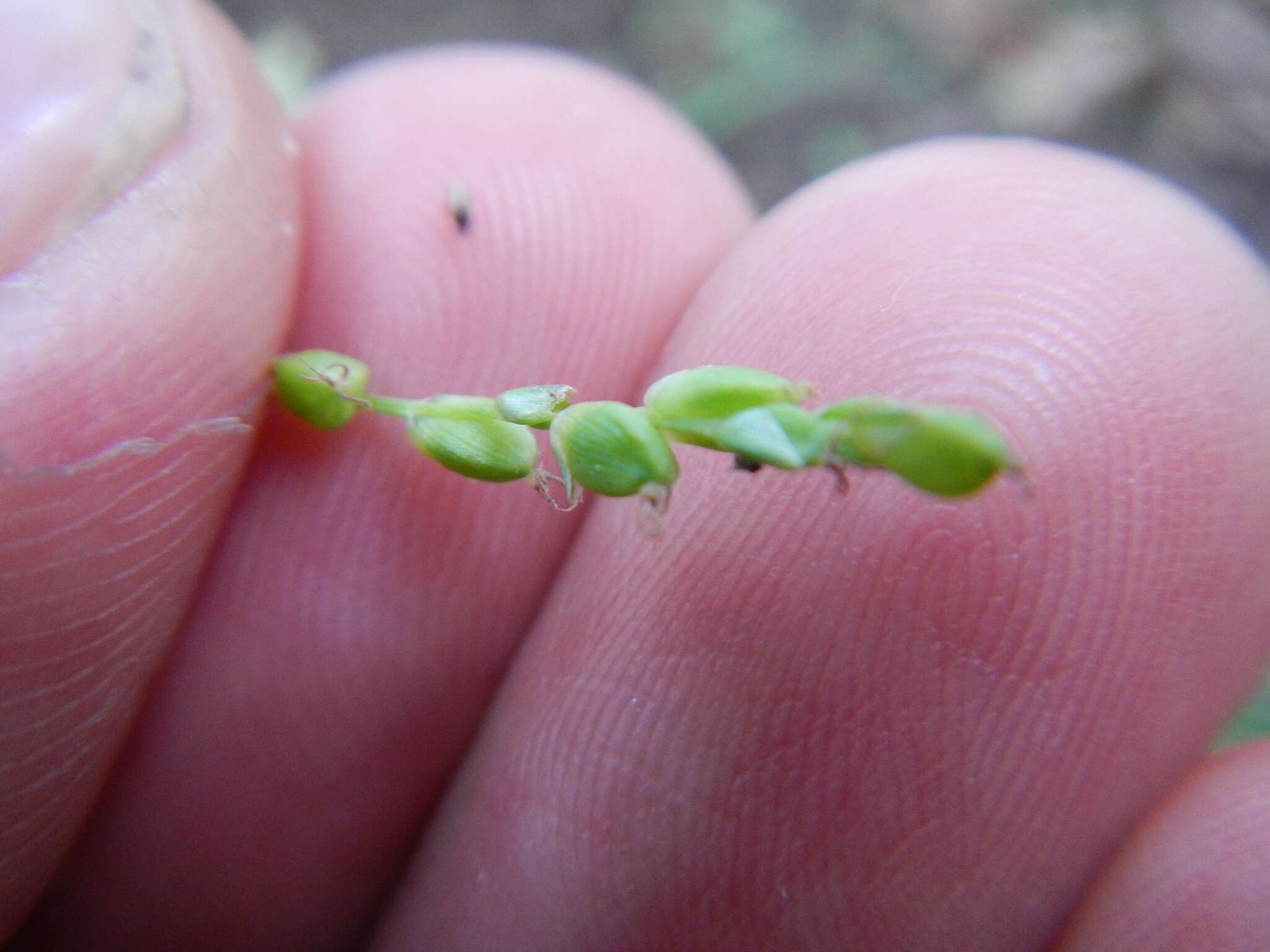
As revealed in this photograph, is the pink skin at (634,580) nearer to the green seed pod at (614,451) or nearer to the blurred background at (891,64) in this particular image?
the green seed pod at (614,451)

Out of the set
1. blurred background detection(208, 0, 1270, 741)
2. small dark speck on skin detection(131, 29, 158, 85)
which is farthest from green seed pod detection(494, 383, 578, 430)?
blurred background detection(208, 0, 1270, 741)

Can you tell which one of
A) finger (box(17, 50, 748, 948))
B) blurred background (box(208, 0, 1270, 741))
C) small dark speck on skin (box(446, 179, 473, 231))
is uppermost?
blurred background (box(208, 0, 1270, 741))

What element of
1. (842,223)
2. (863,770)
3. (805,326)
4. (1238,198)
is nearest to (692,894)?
(863,770)

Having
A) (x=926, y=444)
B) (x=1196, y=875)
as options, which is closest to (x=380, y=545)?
(x=926, y=444)

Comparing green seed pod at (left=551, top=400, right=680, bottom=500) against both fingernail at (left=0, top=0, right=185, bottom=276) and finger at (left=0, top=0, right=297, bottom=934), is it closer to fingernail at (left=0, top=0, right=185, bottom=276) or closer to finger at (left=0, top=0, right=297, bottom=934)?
finger at (left=0, top=0, right=297, bottom=934)

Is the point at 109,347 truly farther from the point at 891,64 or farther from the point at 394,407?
the point at 891,64
